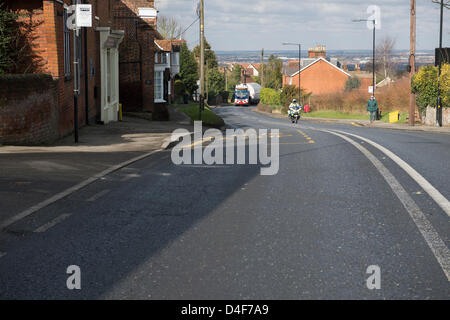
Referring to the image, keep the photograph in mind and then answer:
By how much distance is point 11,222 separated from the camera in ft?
23.7

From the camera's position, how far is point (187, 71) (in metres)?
89.9

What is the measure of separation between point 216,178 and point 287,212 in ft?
10.6

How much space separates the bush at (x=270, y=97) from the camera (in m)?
93.8

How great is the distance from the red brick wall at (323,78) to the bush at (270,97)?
5.40 m

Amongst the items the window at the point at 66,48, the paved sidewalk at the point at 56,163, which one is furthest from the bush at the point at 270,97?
the paved sidewalk at the point at 56,163

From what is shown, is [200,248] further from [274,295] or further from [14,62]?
[14,62]

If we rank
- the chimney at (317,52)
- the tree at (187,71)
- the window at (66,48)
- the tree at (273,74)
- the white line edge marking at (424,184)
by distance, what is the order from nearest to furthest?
1. the white line edge marking at (424,184)
2. the window at (66,48)
3. the tree at (187,71)
4. the chimney at (317,52)
5. the tree at (273,74)

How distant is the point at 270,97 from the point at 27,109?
82433mm

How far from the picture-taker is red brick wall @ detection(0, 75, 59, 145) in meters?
14.1

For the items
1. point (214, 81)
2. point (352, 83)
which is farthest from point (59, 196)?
point (214, 81)

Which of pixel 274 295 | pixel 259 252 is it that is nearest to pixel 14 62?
pixel 259 252

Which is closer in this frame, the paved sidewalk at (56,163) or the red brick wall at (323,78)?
the paved sidewalk at (56,163)

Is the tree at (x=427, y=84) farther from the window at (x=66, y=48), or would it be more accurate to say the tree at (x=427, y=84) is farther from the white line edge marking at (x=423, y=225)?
the white line edge marking at (x=423, y=225)

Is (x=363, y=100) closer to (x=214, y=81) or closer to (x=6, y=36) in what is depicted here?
(x=214, y=81)
